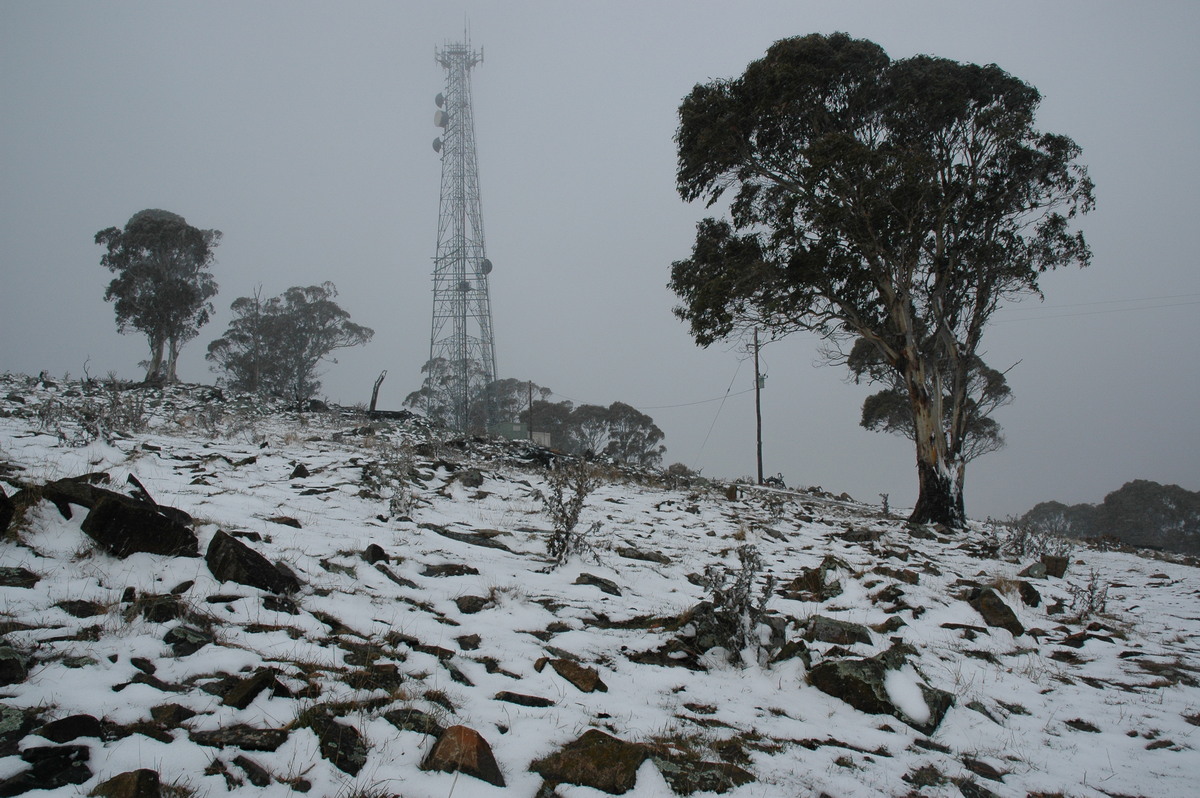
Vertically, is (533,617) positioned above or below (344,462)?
below

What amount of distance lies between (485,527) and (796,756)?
4163mm

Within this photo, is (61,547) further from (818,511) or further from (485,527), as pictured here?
(818,511)

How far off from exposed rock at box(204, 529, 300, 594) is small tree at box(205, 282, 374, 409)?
35309mm

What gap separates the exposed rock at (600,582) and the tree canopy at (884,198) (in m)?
8.65

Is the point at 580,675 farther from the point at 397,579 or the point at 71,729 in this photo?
the point at 71,729

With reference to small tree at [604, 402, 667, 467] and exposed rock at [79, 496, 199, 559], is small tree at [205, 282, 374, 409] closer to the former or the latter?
small tree at [604, 402, 667, 467]

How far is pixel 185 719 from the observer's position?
2100 mm

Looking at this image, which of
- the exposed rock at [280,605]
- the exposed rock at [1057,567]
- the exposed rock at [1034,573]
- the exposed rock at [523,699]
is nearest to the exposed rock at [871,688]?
the exposed rock at [523,699]

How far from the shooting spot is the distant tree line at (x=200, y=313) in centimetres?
2956

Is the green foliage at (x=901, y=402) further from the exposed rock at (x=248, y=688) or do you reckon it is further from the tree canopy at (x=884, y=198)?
the exposed rock at (x=248, y=688)

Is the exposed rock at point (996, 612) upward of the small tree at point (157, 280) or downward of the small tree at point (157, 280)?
downward

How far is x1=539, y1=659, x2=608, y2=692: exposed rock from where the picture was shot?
293 cm

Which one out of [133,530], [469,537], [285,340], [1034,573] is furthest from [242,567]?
[285,340]

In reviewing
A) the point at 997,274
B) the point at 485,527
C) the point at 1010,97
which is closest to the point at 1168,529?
the point at 997,274
